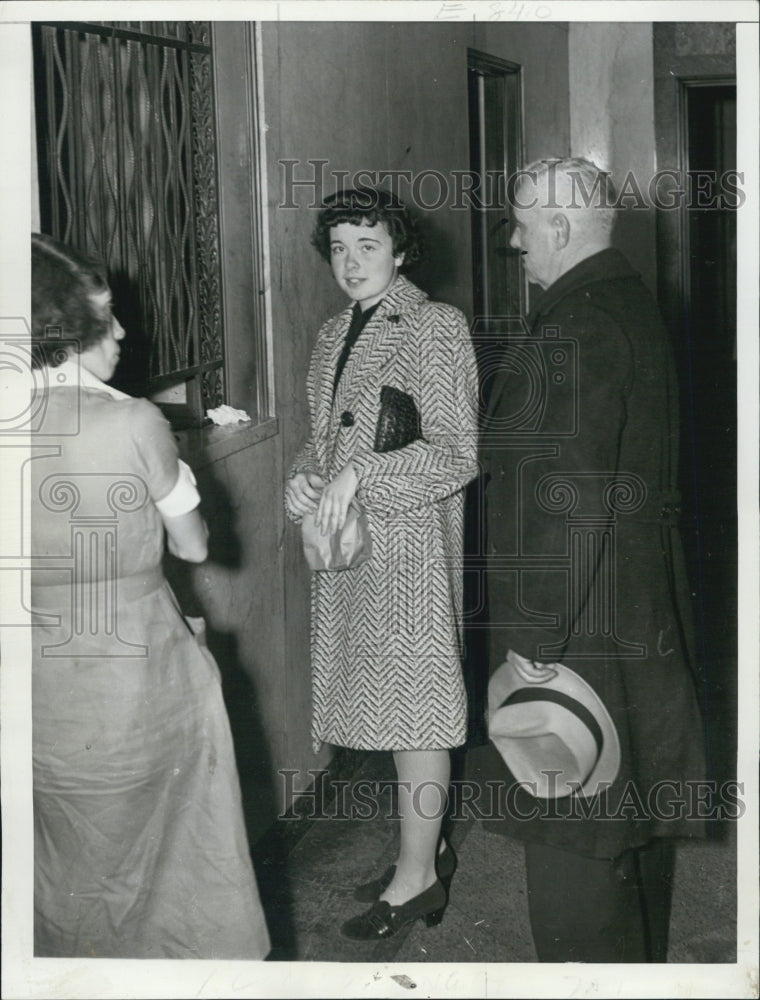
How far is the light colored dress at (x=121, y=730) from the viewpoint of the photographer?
2.10m

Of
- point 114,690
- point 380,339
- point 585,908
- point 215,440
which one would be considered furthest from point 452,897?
point 380,339

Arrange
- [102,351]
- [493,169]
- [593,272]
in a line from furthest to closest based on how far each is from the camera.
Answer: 1. [493,169]
2. [593,272]
3. [102,351]

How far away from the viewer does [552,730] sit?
8.05ft

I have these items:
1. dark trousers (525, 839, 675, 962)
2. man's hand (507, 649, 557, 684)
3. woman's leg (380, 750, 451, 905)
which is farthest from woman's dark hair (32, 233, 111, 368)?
dark trousers (525, 839, 675, 962)

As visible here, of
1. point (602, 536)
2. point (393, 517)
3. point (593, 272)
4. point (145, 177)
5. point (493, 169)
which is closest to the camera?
point (593, 272)

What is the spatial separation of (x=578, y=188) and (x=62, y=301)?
113 centimetres

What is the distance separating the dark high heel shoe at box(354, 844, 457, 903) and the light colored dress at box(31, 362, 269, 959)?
2.24 ft

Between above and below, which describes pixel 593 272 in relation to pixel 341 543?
above

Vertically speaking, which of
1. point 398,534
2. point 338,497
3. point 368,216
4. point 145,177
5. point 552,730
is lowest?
point 552,730

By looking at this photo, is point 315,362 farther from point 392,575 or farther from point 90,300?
point 90,300

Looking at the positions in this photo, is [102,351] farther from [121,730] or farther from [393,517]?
[393,517]

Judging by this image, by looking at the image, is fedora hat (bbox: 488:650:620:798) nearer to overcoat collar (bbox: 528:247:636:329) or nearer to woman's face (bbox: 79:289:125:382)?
overcoat collar (bbox: 528:247:636:329)

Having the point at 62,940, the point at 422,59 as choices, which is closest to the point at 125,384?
the point at 62,940

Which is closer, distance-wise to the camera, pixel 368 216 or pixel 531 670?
pixel 531 670
